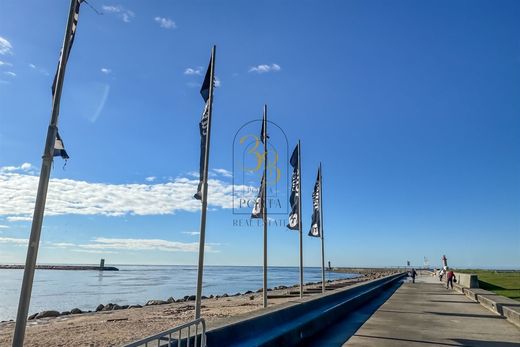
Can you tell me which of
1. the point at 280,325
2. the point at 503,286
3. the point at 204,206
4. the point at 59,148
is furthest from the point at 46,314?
the point at 503,286

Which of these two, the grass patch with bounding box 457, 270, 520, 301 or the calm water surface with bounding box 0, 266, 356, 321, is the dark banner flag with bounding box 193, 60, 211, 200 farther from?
the calm water surface with bounding box 0, 266, 356, 321

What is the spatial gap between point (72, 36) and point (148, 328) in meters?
13.4

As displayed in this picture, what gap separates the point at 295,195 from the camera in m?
18.8

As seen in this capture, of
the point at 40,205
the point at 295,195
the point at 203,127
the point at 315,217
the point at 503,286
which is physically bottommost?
the point at 503,286

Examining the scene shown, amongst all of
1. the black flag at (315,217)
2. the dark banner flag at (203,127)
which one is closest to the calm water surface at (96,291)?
the black flag at (315,217)

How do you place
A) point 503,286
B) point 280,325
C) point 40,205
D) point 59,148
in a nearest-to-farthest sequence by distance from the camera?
point 40,205 < point 59,148 < point 280,325 < point 503,286

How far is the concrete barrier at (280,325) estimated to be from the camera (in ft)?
23.0

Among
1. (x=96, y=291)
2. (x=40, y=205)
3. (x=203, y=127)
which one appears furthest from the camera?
(x=96, y=291)

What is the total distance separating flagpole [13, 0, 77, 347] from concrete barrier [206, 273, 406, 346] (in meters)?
2.59

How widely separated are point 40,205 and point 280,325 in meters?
5.50

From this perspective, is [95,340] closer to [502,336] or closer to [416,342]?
[416,342]

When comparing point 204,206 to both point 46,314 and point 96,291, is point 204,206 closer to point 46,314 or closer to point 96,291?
point 46,314

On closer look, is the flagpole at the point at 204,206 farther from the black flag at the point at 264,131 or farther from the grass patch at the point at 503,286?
the grass patch at the point at 503,286

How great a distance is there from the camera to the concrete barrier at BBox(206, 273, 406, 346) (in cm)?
702
